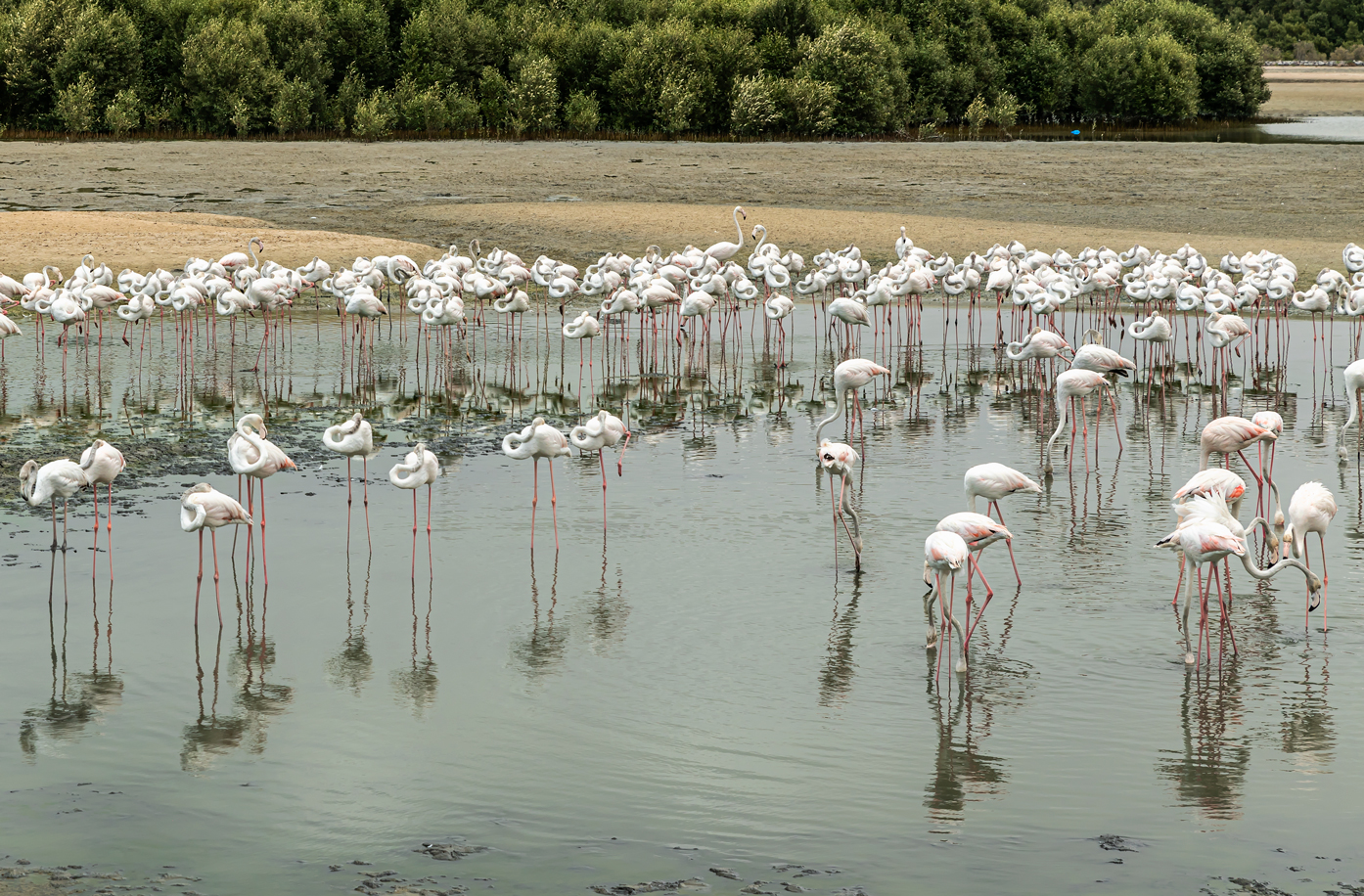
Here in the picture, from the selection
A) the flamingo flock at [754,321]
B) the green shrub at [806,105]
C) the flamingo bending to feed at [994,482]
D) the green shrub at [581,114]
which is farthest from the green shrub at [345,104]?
the flamingo bending to feed at [994,482]

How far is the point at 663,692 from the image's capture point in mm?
8484

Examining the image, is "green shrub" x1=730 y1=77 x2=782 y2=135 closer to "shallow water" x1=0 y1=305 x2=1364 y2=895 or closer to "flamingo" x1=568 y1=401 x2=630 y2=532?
"shallow water" x1=0 y1=305 x2=1364 y2=895

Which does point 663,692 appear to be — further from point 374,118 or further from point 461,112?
point 461,112

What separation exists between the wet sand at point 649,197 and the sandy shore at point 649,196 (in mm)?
81

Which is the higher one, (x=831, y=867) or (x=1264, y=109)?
(x=1264, y=109)

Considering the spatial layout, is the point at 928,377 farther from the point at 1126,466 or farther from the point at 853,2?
the point at 853,2

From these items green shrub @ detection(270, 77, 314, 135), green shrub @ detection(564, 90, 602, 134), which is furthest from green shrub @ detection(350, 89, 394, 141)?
green shrub @ detection(564, 90, 602, 134)

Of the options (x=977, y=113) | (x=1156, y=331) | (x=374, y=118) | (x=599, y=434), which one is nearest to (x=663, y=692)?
(x=599, y=434)

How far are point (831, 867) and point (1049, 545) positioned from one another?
527cm

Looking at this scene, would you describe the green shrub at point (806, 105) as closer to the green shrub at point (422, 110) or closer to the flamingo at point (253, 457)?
the green shrub at point (422, 110)

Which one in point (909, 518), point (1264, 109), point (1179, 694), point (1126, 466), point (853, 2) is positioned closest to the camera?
point (1179, 694)

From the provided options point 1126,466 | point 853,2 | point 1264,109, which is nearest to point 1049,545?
point 1126,466

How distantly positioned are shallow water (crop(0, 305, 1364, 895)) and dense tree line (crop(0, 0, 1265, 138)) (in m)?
48.6

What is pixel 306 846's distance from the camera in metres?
6.68
